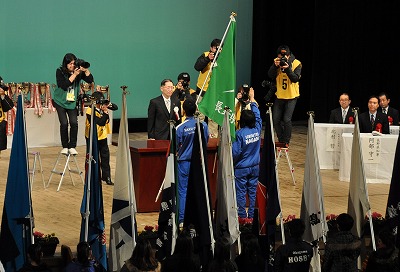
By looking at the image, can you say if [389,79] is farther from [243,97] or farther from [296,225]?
[296,225]

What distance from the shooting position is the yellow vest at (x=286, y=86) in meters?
17.6

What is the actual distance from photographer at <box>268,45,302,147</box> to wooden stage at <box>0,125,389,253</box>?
1.96ft

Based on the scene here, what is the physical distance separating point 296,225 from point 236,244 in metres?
1.68

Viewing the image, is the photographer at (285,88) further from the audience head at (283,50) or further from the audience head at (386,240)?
the audience head at (386,240)

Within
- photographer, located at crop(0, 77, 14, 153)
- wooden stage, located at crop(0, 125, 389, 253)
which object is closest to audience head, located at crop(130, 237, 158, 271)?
wooden stage, located at crop(0, 125, 389, 253)

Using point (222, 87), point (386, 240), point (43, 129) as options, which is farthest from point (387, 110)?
point (386, 240)

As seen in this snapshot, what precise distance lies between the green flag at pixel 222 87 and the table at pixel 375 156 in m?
4.20

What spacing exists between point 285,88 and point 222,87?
526 centimetres

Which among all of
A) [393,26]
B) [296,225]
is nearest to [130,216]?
[296,225]

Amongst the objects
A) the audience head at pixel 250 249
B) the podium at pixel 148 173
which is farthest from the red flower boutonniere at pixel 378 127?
the audience head at pixel 250 249

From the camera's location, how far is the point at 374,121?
16.7m

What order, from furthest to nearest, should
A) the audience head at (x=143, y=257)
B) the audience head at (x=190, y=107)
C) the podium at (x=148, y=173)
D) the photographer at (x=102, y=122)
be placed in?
1. the photographer at (x=102, y=122)
2. the podium at (x=148, y=173)
3. the audience head at (x=190, y=107)
4. the audience head at (x=143, y=257)

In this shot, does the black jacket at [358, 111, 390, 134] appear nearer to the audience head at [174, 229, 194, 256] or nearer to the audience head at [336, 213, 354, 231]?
the audience head at [336, 213, 354, 231]

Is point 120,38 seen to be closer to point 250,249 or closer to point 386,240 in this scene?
point 250,249
